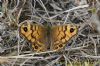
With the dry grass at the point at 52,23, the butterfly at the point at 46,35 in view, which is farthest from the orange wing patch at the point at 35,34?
the dry grass at the point at 52,23

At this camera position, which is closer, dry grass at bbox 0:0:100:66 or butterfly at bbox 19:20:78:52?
butterfly at bbox 19:20:78:52

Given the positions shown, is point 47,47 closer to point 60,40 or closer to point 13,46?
point 60,40

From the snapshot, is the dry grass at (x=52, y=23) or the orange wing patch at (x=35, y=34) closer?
the orange wing patch at (x=35, y=34)

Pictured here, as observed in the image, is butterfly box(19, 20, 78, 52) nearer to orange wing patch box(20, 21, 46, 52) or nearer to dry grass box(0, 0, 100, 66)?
orange wing patch box(20, 21, 46, 52)

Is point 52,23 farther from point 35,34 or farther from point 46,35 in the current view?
point 35,34

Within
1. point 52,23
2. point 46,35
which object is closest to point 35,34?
point 46,35

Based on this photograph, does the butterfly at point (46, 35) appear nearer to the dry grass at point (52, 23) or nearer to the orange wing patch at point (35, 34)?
the orange wing patch at point (35, 34)

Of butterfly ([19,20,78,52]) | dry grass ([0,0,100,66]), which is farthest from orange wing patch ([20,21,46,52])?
dry grass ([0,0,100,66])

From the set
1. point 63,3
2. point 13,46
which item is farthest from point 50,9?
point 13,46
